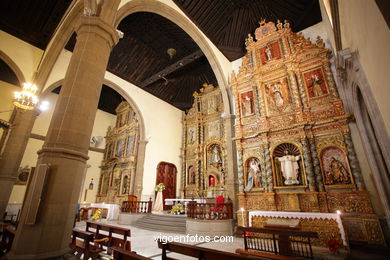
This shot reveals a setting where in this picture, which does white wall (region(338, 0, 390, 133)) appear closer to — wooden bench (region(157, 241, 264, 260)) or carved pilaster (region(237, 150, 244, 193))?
wooden bench (region(157, 241, 264, 260))

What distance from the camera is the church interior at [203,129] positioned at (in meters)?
3.08

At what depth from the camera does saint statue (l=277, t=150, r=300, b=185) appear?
726 cm

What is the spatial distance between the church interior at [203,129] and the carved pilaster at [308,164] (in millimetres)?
37

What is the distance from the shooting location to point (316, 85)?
7.82 m

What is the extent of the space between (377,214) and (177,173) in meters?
10.8

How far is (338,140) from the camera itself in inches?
269

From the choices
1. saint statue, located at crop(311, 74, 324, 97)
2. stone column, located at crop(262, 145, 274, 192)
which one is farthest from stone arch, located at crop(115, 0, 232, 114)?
saint statue, located at crop(311, 74, 324, 97)

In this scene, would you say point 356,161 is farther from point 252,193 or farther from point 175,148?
point 175,148

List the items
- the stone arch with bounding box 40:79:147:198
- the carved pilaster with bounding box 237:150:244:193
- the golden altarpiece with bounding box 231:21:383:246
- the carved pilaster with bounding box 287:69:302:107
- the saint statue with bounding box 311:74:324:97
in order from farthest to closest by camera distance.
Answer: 1. the stone arch with bounding box 40:79:147:198
2. the carved pilaster with bounding box 237:150:244:193
3. the carved pilaster with bounding box 287:69:302:107
4. the saint statue with bounding box 311:74:324:97
5. the golden altarpiece with bounding box 231:21:383:246

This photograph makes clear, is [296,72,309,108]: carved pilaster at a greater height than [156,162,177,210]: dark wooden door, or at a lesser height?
greater

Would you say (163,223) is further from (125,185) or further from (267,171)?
(125,185)

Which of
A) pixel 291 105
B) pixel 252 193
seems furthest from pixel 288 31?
pixel 252 193

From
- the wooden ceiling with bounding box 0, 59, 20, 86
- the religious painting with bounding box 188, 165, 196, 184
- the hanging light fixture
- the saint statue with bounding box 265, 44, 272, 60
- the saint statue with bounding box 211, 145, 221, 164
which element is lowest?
the religious painting with bounding box 188, 165, 196, 184

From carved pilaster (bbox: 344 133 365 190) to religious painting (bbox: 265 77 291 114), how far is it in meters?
2.60
